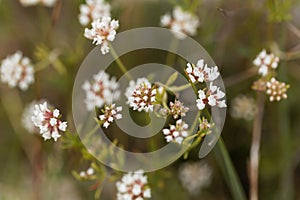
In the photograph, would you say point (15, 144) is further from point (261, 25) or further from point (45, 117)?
point (261, 25)

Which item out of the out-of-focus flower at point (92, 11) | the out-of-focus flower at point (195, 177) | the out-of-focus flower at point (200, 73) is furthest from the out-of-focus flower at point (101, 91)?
the out-of-focus flower at point (195, 177)

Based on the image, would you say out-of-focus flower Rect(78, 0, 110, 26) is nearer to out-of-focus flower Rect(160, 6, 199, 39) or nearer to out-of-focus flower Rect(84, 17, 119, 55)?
out-of-focus flower Rect(160, 6, 199, 39)

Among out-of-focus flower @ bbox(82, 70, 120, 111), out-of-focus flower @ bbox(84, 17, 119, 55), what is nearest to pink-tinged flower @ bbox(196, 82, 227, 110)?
out-of-focus flower @ bbox(84, 17, 119, 55)

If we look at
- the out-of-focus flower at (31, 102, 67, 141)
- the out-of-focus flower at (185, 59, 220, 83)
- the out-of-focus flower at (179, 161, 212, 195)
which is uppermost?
the out-of-focus flower at (179, 161, 212, 195)

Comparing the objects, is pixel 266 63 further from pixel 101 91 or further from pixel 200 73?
pixel 101 91

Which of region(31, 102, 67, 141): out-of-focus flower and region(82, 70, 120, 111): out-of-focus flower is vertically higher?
region(82, 70, 120, 111): out-of-focus flower

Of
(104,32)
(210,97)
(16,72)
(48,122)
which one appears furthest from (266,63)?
(16,72)

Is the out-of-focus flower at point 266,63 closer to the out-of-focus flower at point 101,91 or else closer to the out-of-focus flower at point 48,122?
the out-of-focus flower at point 101,91
